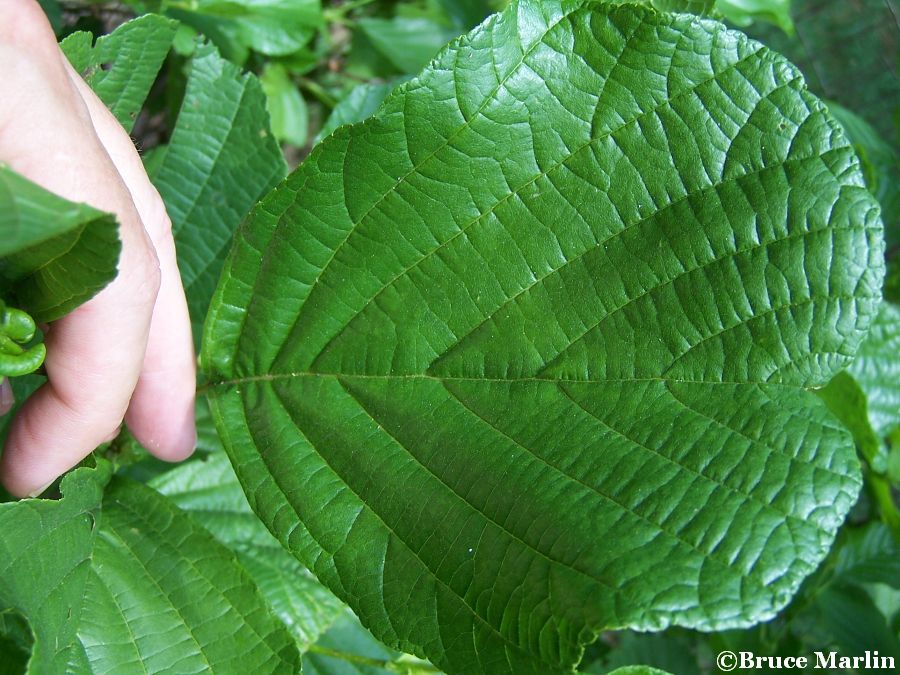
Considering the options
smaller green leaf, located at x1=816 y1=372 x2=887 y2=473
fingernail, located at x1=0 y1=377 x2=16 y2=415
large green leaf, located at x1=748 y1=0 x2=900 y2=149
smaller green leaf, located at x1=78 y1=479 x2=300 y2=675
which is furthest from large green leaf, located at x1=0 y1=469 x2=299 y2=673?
large green leaf, located at x1=748 y1=0 x2=900 y2=149

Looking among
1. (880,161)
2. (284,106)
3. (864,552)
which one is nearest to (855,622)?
(864,552)

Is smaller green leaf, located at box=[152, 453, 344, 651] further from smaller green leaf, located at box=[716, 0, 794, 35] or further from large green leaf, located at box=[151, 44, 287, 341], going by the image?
smaller green leaf, located at box=[716, 0, 794, 35]

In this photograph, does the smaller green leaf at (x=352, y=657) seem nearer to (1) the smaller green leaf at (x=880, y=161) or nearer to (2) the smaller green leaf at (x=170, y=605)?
(2) the smaller green leaf at (x=170, y=605)

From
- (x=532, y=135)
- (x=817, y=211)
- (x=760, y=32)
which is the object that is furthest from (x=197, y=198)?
(x=760, y=32)

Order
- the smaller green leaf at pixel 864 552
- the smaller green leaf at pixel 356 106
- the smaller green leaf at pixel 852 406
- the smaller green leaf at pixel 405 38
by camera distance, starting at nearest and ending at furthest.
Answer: the smaller green leaf at pixel 356 106, the smaller green leaf at pixel 852 406, the smaller green leaf at pixel 864 552, the smaller green leaf at pixel 405 38

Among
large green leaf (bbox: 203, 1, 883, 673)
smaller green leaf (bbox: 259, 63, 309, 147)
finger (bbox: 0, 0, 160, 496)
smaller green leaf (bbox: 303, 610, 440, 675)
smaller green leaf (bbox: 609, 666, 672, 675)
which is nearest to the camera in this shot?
finger (bbox: 0, 0, 160, 496)

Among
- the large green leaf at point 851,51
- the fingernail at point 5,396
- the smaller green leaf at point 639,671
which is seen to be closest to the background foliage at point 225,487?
the fingernail at point 5,396
